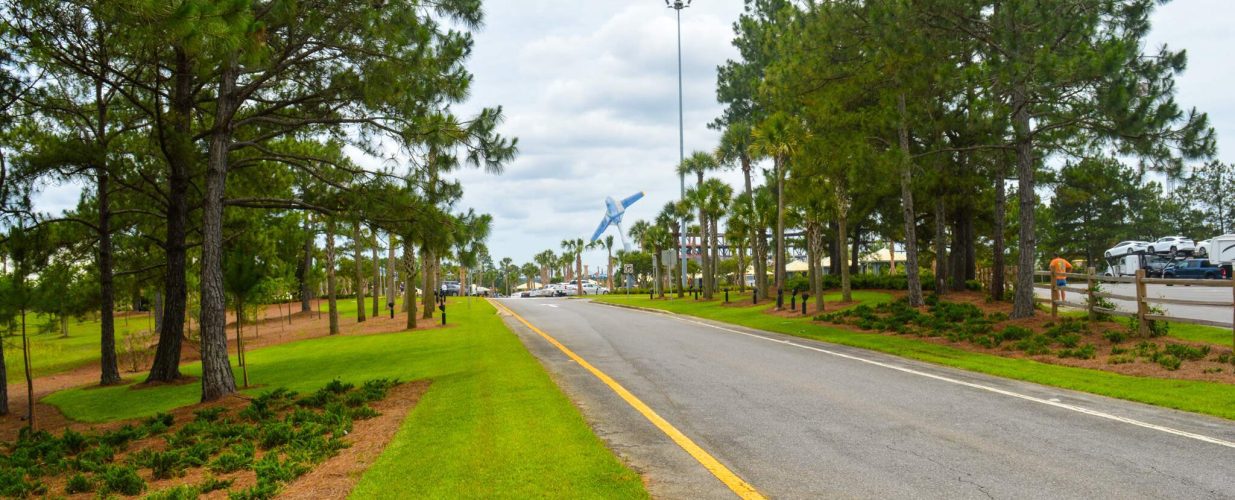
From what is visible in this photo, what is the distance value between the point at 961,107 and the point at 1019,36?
258 inches

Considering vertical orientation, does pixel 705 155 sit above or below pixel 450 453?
above

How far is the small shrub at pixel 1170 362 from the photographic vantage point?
38.0ft

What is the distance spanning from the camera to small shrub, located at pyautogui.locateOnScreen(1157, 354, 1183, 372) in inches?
456

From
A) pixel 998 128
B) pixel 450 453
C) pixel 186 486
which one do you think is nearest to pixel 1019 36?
pixel 998 128

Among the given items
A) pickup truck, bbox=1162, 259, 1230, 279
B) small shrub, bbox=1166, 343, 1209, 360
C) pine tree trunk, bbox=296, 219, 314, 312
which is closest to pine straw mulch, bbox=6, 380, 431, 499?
small shrub, bbox=1166, 343, 1209, 360

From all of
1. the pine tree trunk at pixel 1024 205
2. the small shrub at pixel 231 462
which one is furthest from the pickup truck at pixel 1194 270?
the small shrub at pixel 231 462

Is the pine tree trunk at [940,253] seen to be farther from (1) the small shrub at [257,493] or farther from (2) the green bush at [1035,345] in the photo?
(1) the small shrub at [257,493]

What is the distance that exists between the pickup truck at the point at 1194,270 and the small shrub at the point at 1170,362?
934 inches

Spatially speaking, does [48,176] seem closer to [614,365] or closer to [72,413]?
[72,413]

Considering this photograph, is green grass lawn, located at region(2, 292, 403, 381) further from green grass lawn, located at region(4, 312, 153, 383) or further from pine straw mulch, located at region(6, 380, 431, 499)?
pine straw mulch, located at region(6, 380, 431, 499)

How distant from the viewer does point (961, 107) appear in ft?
75.7

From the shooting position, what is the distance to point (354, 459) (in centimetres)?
696

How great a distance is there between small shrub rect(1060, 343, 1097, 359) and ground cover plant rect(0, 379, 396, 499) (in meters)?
11.9

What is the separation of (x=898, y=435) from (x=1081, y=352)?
8.91 meters
